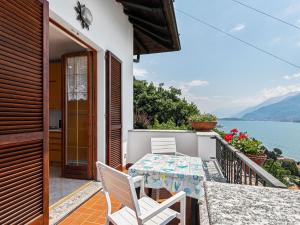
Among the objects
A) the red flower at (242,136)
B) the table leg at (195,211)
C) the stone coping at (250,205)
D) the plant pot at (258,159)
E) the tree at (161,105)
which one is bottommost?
the table leg at (195,211)

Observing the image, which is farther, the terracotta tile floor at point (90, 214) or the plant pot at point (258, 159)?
the plant pot at point (258, 159)

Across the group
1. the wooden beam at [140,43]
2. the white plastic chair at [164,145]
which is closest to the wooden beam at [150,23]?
the wooden beam at [140,43]

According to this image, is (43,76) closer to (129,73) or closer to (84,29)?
(84,29)

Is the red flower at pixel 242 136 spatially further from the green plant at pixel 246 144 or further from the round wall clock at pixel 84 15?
the round wall clock at pixel 84 15

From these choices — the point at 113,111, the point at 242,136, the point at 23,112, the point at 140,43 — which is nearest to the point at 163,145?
the point at 113,111

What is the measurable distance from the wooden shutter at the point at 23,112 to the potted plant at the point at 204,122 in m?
3.35

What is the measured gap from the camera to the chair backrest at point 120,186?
4.75 feet

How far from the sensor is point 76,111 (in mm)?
3891

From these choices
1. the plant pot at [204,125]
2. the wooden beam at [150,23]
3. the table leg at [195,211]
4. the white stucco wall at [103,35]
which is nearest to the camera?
the table leg at [195,211]

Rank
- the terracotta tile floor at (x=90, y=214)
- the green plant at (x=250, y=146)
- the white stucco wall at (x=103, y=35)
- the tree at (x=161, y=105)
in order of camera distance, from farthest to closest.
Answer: the tree at (x=161, y=105) < the green plant at (x=250, y=146) < the white stucco wall at (x=103, y=35) < the terracotta tile floor at (x=90, y=214)

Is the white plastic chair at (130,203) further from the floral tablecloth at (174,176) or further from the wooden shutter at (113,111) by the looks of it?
the wooden shutter at (113,111)

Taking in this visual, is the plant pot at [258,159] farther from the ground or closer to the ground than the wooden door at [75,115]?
closer to the ground

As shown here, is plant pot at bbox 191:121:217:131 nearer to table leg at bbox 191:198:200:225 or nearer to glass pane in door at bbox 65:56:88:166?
glass pane in door at bbox 65:56:88:166

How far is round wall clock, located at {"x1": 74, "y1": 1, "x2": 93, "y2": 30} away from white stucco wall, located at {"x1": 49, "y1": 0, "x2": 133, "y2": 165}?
0.22 feet
